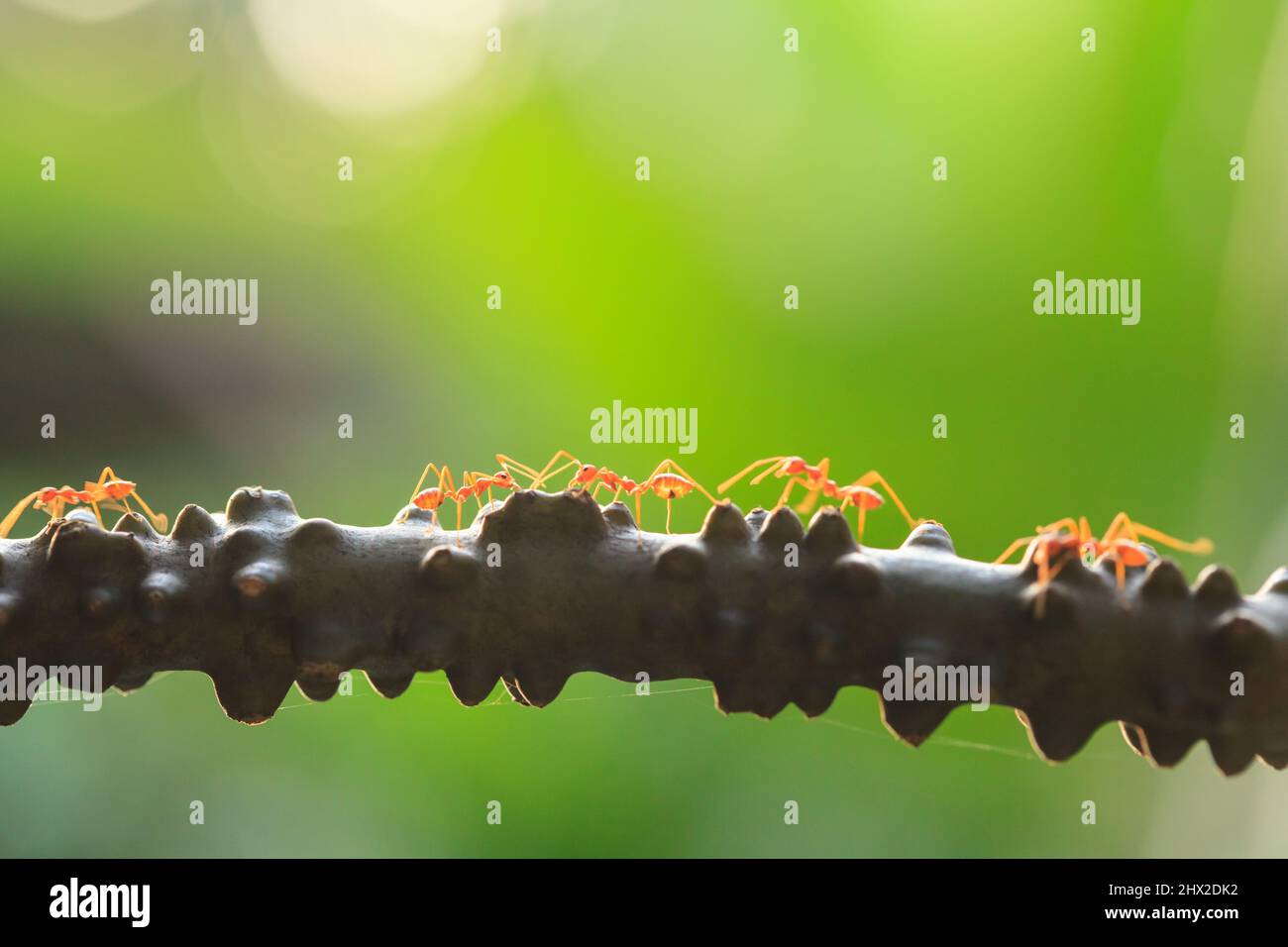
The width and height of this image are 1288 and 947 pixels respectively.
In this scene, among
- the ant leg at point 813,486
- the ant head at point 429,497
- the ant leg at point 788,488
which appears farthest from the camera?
the ant head at point 429,497

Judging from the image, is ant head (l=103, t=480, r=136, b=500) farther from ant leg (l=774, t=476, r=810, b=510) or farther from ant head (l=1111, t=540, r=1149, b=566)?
ant head (l=1111, t=540, r=1149, b=566)

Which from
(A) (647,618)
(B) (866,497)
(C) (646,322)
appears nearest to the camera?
(A) (647,618)

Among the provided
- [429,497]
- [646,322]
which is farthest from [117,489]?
[646,322]

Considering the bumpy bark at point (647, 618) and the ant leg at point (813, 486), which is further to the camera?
the ant leg at point (813, 486)

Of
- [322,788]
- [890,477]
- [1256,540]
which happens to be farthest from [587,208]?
[1256,540]

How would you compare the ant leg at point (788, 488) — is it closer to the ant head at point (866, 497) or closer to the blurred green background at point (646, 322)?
the ant head at point (866, 497)

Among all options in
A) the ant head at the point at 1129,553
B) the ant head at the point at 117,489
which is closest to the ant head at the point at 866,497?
the ant head at the point at 1129,553

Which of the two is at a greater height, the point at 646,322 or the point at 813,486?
the point at 646,322

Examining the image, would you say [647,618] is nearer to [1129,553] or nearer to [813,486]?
[1129,553]
